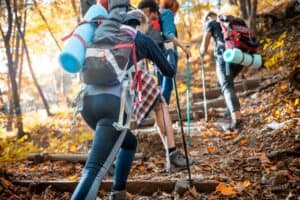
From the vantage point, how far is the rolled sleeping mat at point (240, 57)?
6527mm

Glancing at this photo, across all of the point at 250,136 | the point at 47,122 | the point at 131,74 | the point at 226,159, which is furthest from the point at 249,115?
the point at 47,122

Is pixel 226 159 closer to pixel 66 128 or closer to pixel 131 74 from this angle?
pixel 131 74

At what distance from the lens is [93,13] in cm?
323

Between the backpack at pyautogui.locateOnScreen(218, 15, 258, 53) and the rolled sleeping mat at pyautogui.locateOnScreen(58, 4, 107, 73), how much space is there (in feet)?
13.7

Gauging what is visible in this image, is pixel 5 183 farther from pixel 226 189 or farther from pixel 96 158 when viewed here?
pixel 226 189

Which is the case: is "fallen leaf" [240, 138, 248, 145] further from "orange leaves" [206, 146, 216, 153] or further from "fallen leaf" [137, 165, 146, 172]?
"fallen leaf" [137, 165, 146, 172]

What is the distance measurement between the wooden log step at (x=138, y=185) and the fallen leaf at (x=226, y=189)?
72 millimetres

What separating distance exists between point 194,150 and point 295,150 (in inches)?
78.5

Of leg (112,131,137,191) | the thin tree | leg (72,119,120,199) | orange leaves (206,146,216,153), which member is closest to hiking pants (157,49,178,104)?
orange leaves (206,146,216,153)

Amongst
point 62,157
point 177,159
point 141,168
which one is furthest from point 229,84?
point 62,157

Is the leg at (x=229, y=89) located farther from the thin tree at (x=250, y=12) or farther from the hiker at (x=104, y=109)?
the thin tree at (x=250, y=12)

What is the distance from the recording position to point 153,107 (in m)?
4.39

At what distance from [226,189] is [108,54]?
7.38 feet

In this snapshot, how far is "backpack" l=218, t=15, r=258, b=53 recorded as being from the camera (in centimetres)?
678
